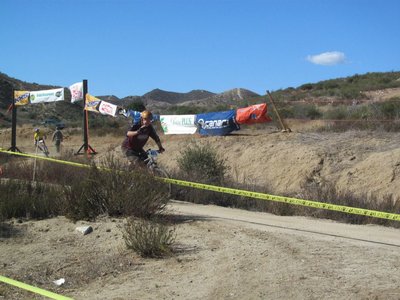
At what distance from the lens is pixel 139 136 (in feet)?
37.3

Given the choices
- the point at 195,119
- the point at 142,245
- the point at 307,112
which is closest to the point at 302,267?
the point at 142,245

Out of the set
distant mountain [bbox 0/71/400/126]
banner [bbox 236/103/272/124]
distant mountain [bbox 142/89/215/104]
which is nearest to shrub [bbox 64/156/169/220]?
banner [bbox 236/103/272/124]

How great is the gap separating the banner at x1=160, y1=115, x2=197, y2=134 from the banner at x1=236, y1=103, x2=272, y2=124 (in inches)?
102

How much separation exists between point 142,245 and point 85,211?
213 centimetres

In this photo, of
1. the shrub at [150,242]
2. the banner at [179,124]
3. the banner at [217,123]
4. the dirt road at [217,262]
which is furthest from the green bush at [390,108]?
the shrub at [150,242]

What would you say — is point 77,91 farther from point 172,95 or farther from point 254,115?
point 172,95

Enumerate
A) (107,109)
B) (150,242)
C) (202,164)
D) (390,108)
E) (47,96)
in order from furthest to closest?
(47,96)
(390,108)
(107,109)
(202,164)
(150,242)

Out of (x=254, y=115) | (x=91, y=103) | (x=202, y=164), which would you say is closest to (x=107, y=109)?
(x=91, y=103)

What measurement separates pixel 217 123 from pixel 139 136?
11.7 meters

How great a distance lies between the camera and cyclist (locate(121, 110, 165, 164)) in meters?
11.2

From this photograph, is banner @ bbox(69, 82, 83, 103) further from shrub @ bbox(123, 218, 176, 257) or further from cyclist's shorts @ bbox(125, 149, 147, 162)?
shrub @ bbox(123, 218, 176, 257)

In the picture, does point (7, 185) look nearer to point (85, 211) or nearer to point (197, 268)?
point (85, 211)

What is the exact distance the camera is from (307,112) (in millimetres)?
28234

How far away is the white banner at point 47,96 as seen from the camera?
23.5 metres
